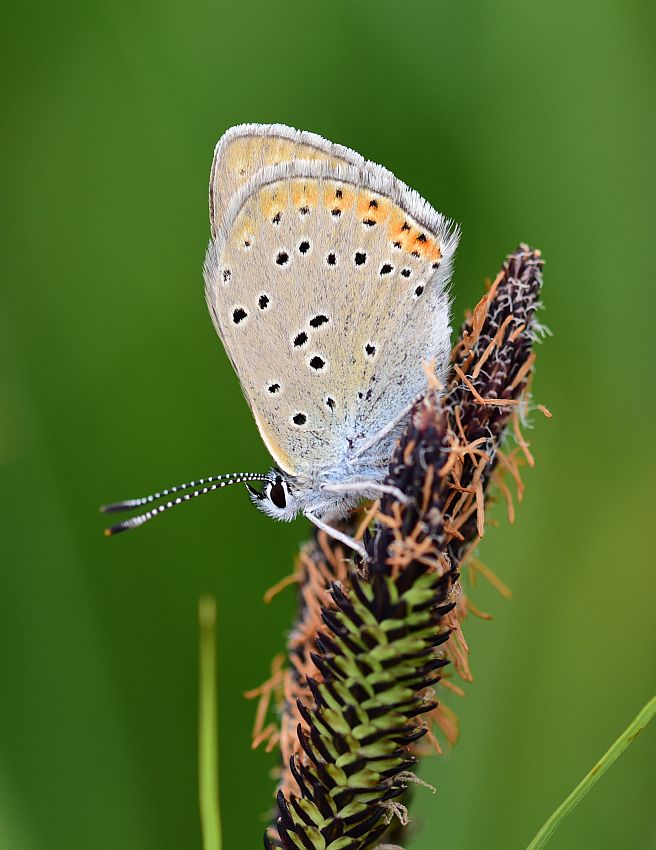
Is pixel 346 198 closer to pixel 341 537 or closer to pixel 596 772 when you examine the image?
pixel 341 537

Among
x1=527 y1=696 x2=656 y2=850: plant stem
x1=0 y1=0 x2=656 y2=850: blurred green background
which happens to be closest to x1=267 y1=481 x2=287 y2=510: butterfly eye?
x1=0 y1=0 x2=656 y2=850: blurred green background

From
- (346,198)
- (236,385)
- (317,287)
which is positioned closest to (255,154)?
(346,198)

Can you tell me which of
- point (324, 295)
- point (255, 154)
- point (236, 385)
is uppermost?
point (255, 154)

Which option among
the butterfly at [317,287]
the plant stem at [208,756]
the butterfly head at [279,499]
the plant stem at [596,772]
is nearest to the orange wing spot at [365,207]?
the butterfly at [317,287]

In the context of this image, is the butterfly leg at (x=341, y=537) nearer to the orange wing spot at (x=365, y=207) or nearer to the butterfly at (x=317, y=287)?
the butterfly at (x=317, y=287)

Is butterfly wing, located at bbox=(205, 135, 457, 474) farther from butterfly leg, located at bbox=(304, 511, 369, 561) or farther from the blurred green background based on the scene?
the blurred green background

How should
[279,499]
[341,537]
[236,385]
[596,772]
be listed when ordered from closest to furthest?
1. [596,772]
2. [341,537]
3. [279,499]
4. [236,385]
